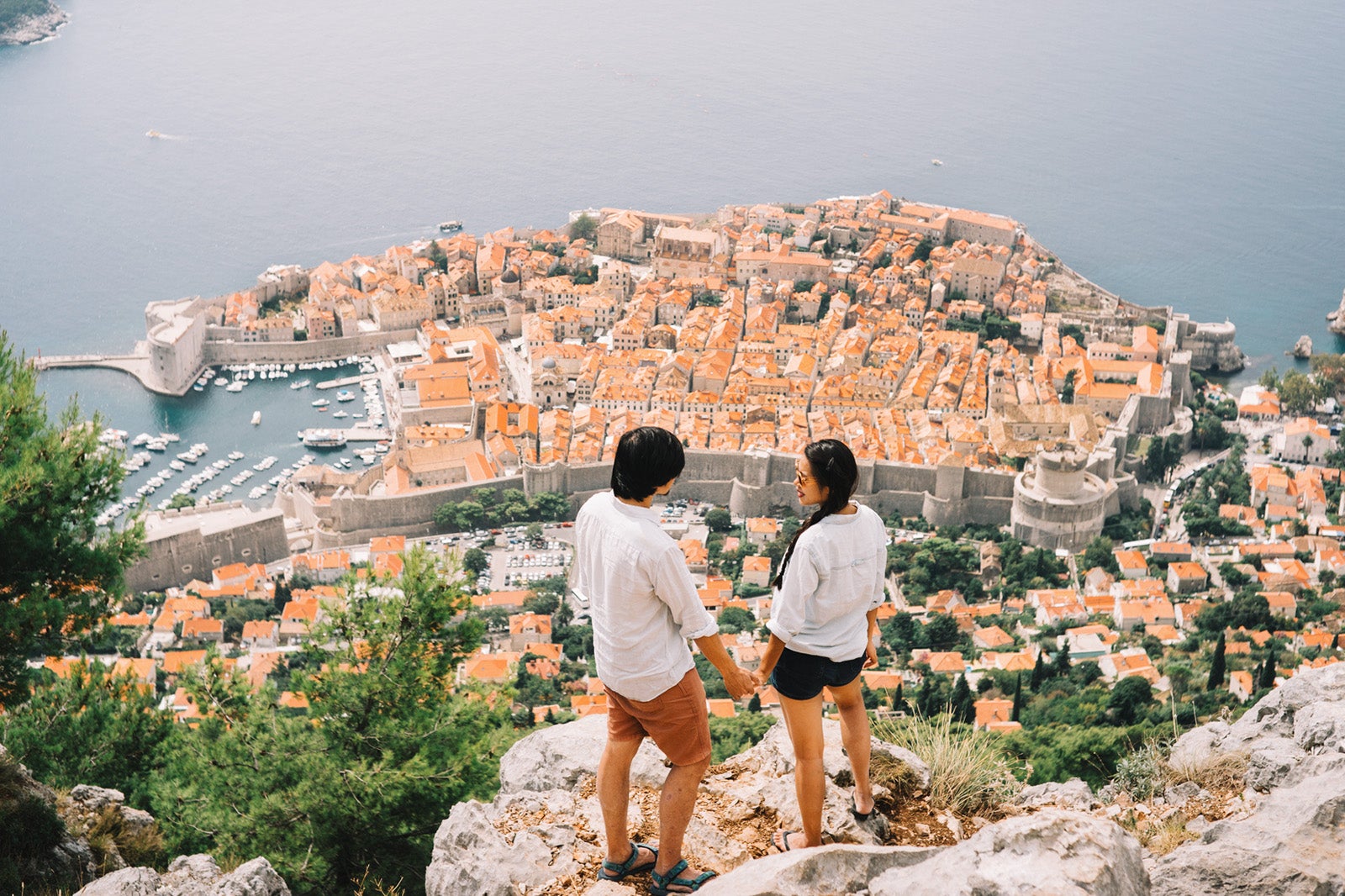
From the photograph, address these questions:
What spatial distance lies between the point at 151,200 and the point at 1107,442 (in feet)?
77.9

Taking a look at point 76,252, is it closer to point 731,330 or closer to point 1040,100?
point 731,330

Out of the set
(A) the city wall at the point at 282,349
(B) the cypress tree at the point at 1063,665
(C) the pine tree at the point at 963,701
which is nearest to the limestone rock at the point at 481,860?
(C) the pine tree at the point at 963,701

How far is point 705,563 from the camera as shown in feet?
43.9

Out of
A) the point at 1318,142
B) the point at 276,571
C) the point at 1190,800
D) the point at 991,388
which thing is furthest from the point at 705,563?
the point at 1318,142

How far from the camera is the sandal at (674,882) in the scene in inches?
97.6

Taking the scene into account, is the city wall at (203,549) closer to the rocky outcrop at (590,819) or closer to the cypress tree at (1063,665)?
the cypress tree at (1063,665)

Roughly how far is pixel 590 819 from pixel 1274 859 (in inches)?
58.8

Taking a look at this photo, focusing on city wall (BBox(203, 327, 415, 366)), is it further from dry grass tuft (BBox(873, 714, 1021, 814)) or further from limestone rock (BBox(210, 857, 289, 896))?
dry grass tuft (BBox(873, 714, 1021, 814))

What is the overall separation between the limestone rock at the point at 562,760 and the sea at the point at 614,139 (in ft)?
48.4

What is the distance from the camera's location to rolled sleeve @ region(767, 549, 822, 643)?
2451mm

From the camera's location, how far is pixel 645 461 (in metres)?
2.32

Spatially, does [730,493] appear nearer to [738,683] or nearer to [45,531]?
[45,531]

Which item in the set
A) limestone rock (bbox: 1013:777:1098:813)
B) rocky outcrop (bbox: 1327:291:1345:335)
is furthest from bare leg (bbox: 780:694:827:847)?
rocky outcrop (bbox: 1327:291:1345:335)

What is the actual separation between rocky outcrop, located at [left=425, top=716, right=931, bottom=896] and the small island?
4529cm
